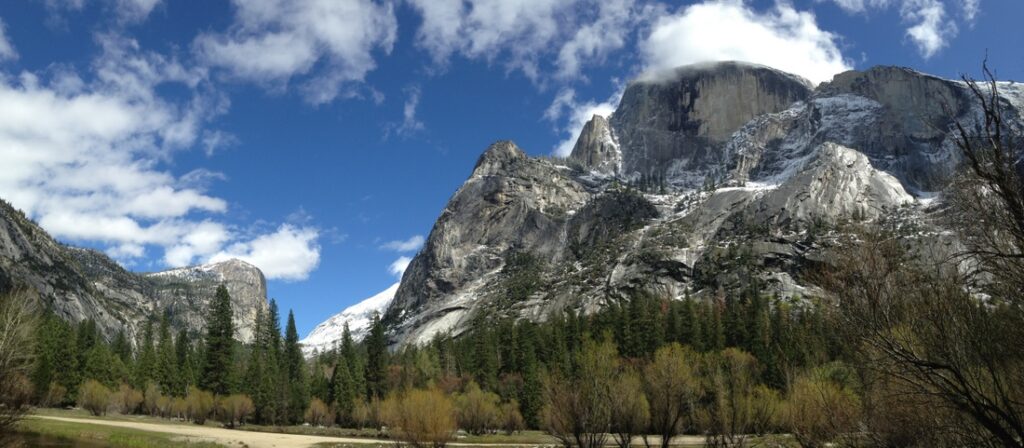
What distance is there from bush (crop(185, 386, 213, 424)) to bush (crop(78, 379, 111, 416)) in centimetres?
959

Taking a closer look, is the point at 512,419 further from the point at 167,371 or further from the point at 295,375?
the point at 167,371

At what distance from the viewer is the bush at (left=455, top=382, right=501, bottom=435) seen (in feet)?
262

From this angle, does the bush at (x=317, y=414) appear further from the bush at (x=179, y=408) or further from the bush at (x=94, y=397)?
the bush at (x=94, y=397)

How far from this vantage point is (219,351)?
9700 centimetres

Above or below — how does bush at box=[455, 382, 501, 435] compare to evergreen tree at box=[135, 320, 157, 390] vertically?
below

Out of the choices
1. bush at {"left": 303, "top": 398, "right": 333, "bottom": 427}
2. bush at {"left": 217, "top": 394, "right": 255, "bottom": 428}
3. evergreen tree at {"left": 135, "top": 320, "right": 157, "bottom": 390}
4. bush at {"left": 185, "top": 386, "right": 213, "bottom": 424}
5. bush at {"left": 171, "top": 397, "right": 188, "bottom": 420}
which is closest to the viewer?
bush at {"left": 185, "top": 386, "right": 213, "bottom": 424}

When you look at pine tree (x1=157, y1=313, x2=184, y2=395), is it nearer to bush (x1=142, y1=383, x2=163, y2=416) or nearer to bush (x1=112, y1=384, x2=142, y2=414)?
bush (x1=142, y1=383, x2=163, y2=416)

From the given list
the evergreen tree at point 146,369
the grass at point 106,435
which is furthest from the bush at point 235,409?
the grass at point 106,435

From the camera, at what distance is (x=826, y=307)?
2178 cm

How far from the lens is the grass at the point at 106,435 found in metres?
45.9

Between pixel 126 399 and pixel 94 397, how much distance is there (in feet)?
22.5

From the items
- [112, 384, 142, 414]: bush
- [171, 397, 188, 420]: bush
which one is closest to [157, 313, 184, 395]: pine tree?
[171, 397, 188, 420]: bush

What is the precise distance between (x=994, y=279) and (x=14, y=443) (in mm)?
31469

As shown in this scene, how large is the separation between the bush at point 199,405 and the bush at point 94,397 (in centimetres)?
959
